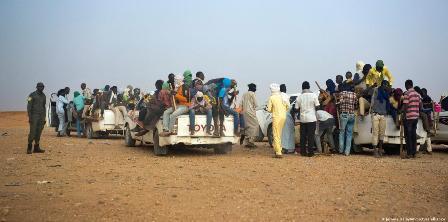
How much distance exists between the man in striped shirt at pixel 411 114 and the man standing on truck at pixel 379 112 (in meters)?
0.48

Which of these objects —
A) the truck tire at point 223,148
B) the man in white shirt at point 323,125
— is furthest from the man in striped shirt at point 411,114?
the truck tire at point 223,148

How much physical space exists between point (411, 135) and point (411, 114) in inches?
21.3

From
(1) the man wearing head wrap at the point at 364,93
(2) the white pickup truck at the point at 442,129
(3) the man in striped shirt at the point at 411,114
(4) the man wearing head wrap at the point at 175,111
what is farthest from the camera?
(2) the white pickup truck at the point at 442,129

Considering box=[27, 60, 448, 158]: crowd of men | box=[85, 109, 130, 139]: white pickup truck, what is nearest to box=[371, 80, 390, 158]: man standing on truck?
box=[27, 60, 448, 158]: crowd of men

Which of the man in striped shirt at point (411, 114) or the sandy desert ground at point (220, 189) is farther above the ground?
the man in striped shirt at point (411, 114)

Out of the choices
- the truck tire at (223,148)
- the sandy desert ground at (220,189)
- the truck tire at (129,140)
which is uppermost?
the truck tire at (129,140)

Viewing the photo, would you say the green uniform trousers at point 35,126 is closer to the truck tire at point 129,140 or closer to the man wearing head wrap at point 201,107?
the truck tire at point 129,140

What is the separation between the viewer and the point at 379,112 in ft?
39.2

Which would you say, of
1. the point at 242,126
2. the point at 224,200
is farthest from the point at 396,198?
the point at 242,126

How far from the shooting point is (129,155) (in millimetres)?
12312

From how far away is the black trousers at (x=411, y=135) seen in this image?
11680 millimetres

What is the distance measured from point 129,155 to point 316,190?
6.53m

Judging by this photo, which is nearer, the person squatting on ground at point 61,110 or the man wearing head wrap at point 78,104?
the man wearing head wrap at point 78,104

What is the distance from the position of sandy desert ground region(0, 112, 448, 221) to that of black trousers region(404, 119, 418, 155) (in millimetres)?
494
